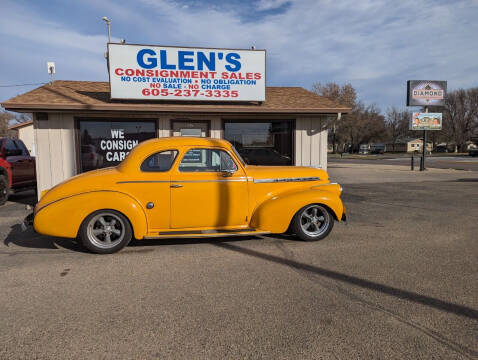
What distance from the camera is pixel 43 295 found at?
3342 millimetres

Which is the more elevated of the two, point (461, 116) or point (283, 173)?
point (461, 116)

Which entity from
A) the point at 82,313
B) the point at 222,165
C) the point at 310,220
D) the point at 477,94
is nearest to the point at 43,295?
the point at 82,313

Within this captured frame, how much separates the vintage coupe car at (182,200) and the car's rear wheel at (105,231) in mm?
13

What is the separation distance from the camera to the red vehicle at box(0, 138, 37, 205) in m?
8.81

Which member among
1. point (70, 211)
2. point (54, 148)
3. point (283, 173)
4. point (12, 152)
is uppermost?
point (54, 148)

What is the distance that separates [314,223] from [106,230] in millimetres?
3331

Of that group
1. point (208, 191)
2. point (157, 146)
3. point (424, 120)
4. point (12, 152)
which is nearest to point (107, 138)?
point (12, 152)

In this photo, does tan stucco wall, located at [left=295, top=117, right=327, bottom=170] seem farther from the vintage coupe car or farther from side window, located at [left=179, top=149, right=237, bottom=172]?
side window, located at [left=179, top=149, right=237, bottom=172]

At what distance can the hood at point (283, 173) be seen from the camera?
17.1 ft

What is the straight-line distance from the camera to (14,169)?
9.20 m

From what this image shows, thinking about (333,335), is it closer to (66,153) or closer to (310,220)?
(310,220)

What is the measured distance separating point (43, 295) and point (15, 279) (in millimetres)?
734

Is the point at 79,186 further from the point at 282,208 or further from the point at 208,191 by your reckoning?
the point at 282,208

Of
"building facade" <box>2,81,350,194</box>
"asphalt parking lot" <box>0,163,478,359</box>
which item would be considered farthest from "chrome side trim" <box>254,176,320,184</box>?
"building facade" <box>2,81,350,194</box>
